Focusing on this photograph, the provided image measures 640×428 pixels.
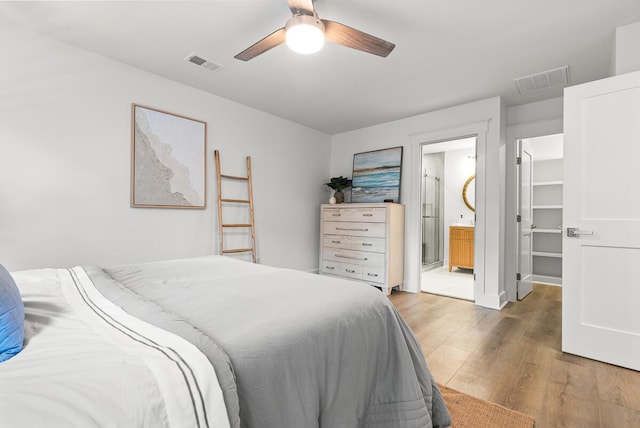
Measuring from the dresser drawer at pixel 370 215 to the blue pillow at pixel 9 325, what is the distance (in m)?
3.47

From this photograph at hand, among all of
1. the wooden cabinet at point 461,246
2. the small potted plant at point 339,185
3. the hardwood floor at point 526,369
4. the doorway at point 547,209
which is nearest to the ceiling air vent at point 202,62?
the small potted plant at point 339,185

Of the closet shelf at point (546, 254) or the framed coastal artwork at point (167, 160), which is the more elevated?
the framed coastal artwork at point (167, 160)

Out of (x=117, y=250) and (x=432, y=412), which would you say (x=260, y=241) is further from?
(x=432, y=412)

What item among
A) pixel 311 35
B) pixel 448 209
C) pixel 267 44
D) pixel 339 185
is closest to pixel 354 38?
pixel 311 35

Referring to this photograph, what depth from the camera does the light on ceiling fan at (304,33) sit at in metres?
1.72

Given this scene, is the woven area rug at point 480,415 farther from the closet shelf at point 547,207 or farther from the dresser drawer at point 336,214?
the closet shelf at point 547,207

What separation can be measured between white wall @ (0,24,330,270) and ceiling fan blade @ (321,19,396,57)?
1.95 meters

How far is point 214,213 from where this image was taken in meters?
3.39

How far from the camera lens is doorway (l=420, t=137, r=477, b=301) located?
5492 millimetres

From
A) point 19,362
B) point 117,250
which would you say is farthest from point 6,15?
point 19,362

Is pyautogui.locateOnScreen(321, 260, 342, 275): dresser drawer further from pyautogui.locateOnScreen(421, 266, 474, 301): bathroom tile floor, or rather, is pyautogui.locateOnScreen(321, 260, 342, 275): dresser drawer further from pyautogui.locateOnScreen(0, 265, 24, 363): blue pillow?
pyautogui.locateOnScreen(0, 265, 24, 363): blue pillow

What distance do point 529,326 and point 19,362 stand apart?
3464 millimetres

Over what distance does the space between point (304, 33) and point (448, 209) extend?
5.45 meters

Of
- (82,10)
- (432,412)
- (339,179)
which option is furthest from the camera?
(339,179)
